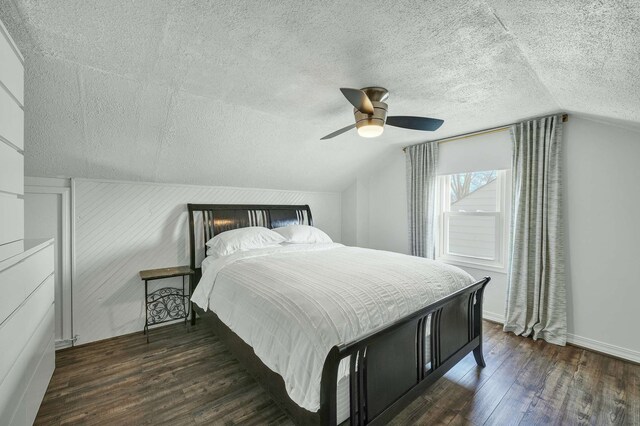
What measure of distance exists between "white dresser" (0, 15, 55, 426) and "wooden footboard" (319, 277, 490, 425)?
1410 mm

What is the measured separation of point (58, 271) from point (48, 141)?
1.28 metres

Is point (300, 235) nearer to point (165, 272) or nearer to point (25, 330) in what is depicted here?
point (165, 272)

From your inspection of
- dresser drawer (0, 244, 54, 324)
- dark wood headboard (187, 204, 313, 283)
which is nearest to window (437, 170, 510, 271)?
dark wood headboard (187, 204, 313, 283)

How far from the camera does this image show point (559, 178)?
9.34ft

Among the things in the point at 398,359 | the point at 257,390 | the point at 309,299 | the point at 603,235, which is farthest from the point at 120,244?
the point at 603,235

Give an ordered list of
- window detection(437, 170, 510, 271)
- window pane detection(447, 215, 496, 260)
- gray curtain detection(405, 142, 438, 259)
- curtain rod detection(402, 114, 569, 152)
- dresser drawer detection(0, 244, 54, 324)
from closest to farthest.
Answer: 1. dresser drawer detection(0, 244, 54, 324)
2. curtain rod detection(402, 114, 569, 152)
3. window detection(437, 170, 510, 271)
4. window pane detection(447, 215, 496, 260)
5. gray curtain detection(405, 142, 438, 259)

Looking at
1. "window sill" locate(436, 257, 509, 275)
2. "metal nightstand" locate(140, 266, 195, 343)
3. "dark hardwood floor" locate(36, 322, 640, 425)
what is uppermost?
"window sill" locate(436, 257, 509, 275)

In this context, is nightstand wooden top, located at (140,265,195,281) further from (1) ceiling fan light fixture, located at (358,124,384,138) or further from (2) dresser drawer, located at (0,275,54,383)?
(1) ceiling fan light fixture, located at (358,124,384,138)

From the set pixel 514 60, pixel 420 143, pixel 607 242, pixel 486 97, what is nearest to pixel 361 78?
pixel 514 60

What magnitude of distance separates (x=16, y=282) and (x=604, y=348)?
454cm

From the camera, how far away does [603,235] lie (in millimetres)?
2678

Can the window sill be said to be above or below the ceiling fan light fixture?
below

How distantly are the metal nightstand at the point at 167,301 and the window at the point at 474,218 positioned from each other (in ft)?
11.6

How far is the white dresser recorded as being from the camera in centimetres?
118
